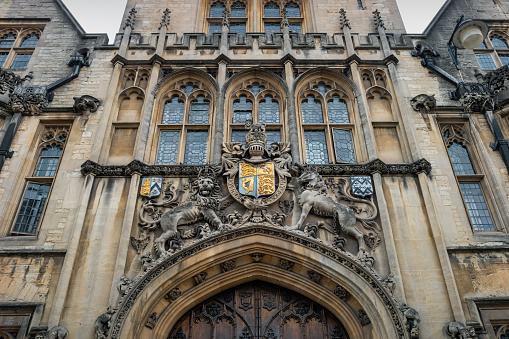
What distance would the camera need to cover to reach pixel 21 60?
1365 cm

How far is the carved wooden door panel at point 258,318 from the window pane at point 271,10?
1039 centimetres

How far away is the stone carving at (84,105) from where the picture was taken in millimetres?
11398

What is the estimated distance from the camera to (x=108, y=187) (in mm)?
9906

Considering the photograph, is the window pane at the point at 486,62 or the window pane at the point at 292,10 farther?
the window pane at the point at 292,10

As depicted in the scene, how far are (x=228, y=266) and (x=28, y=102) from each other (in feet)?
22.2

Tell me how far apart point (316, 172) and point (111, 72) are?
648cm

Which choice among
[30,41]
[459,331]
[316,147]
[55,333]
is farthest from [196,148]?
[30,41]

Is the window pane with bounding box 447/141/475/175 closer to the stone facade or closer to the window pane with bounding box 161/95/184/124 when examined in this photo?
the stone facade

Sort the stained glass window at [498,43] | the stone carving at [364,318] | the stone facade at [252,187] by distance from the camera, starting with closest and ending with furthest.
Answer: the stone carving at [364,318] < the stone facade at [252,187] < the stained glass window at [498,43]

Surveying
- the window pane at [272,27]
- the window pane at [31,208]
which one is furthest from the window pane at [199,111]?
the window pane at [272,27]

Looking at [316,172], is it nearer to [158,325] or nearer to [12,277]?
[158,325]

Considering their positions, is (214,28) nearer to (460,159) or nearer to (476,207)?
(460,159)

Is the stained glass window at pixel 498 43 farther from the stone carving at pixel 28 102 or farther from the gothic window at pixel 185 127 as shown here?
the stone carving at pixel 28 102

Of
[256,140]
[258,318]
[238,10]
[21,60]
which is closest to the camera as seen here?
[258,318]
